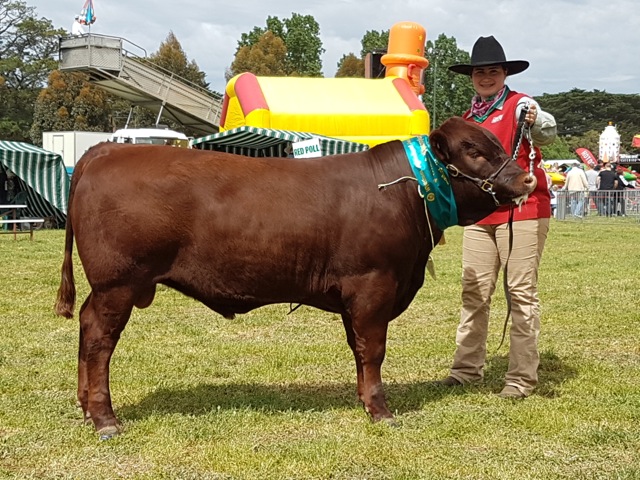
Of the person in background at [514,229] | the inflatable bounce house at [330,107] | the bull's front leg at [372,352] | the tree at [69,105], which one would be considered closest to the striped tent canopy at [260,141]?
the inflatable bounce house at [330,107]

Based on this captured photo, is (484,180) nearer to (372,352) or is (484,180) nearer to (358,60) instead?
(372,352)

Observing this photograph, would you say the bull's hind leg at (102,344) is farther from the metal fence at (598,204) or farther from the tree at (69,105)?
the tree at (69,105)

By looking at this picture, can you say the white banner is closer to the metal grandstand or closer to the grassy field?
the grassy field

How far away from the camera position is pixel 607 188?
84.7 feet

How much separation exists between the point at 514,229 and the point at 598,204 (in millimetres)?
21477

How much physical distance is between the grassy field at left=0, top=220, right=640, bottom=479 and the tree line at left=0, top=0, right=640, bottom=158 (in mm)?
32888

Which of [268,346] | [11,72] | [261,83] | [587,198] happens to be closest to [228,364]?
[268,346]

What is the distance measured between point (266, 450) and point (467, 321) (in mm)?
2110

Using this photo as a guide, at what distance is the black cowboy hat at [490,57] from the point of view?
5250 mm

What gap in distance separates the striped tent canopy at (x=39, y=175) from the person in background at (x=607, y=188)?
16.3 meters

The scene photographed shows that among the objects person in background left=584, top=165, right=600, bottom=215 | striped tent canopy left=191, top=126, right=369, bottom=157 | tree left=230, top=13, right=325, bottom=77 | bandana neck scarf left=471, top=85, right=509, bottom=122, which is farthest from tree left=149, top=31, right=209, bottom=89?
bandana neck scarf left=471, top=85, right=509, bottom=122

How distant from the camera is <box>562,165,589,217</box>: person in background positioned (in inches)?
979

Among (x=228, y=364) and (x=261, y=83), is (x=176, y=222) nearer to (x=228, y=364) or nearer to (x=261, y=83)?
(x=228, y=364)

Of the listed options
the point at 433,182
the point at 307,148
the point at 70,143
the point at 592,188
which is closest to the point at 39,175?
the point at 70,143
